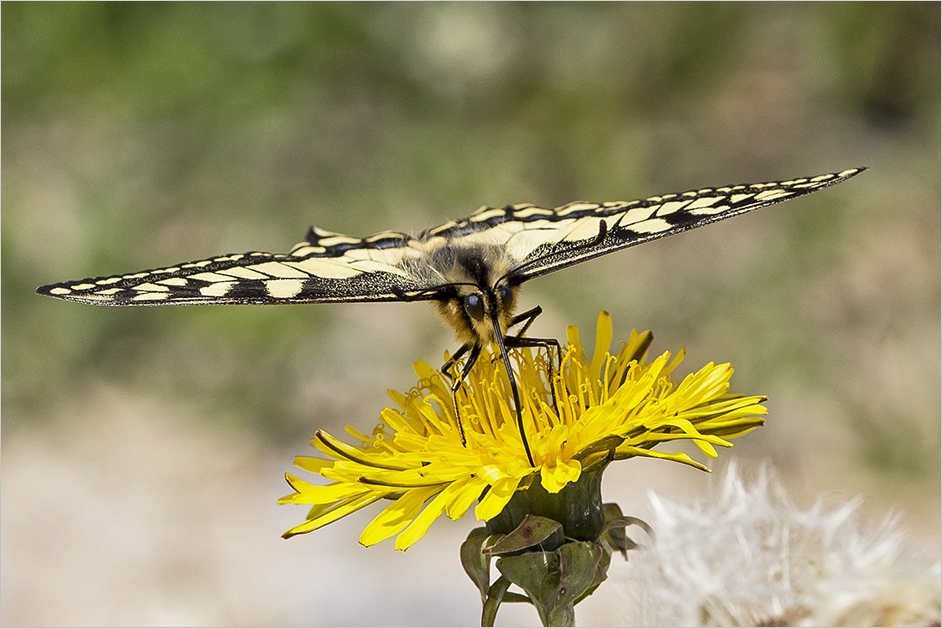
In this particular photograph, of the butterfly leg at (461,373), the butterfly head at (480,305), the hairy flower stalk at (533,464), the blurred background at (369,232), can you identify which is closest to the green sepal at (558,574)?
the hairy flower stalk at (533,464)

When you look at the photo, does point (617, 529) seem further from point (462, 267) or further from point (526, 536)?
point (462, 267)

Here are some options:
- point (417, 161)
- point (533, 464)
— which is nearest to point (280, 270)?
point (533, 464)

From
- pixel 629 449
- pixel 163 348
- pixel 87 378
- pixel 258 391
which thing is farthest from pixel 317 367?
pixel 629 449

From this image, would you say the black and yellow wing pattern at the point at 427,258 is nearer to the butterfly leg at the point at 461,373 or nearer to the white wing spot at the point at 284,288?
the white wing spot at the point at 284,288

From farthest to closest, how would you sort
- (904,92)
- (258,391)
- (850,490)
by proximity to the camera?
(904,92) < (258,391) < (850,490)

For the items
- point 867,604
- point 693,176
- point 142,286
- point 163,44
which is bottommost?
point 867,604

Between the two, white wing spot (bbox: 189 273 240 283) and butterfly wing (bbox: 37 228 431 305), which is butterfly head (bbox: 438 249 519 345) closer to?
butterfly wing (bbox: 37 228 431 305)

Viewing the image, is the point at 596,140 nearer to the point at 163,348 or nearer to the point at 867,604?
the point at 163,348
